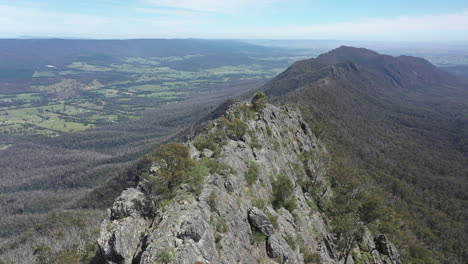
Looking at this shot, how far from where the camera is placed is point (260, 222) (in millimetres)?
34219

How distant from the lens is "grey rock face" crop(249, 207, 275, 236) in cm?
3400

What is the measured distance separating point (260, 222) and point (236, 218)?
3899 mm

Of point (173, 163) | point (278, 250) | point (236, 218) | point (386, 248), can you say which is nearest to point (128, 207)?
point (173, 163)

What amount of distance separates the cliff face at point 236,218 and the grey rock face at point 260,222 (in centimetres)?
2

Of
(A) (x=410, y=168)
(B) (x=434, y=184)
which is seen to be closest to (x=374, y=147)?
(A) (x=410, y=168)

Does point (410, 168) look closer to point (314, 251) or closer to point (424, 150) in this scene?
point (424, 150)

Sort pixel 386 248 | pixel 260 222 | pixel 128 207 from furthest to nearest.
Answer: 1. pixel 386 248
2. pixel 260 222
3. pixel 128 207

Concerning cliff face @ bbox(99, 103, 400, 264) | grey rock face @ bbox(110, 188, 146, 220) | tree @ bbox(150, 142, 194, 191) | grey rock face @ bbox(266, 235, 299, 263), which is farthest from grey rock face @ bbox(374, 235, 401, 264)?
grey rock face @ bbox(110, 188, 146, 220)

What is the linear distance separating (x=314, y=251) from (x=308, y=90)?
166m

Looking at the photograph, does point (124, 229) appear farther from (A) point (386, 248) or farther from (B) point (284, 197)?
(A) point (386, 248)

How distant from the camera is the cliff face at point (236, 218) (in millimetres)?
25094

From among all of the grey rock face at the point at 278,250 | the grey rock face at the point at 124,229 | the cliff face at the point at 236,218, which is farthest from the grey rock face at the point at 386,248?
the grey rock face at the point at 124,229

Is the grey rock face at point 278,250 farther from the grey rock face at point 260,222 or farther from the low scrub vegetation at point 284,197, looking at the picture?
the low scrub vegetation at point 284,197

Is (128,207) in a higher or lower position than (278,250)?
higher
